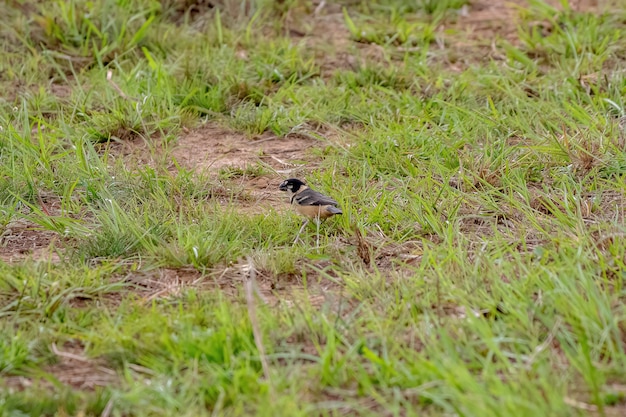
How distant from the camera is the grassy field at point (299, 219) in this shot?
3.47 m

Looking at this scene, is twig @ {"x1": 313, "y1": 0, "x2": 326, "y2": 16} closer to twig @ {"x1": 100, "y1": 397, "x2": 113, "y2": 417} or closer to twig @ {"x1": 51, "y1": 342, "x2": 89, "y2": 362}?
twig @ {"x1": 51, "y1": 342, "x2": 89, "y2": 362}

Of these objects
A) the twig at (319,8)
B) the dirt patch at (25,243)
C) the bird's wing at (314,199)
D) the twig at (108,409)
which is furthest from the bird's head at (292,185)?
the twig at (319,8)

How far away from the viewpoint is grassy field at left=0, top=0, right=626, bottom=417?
3471 mm

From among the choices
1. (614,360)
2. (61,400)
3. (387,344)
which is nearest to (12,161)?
(61,400)

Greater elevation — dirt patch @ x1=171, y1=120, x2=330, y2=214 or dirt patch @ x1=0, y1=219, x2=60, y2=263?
dirt patch @ x1=0, y1=219, x2=60, y2=263

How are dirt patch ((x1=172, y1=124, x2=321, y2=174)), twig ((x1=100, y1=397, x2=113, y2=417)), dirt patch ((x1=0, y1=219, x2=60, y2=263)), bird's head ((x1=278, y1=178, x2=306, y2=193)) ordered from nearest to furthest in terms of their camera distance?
twig ((x1=100, y1=397, x2=113, y2=417))
dirt patch ((x1=0, y1=219, x2=60, y2=263))
bird's head ((x1=278, y1=178, x2=306, y2=193))
dirt patch ((x1=172, y1=124, x2=321, y2=174))

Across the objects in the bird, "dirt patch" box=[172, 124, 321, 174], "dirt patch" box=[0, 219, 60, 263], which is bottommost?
"dirt patch" box=[172, 124, 321, 174]

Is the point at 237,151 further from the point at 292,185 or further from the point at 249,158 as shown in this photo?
the point at 292,185

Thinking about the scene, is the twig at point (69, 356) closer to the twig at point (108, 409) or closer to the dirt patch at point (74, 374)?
the dirt patch at point (74, 374)

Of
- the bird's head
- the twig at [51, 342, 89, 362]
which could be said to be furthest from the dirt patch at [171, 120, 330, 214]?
the twig at [51, 342, 89, 362]

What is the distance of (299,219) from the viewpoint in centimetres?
518

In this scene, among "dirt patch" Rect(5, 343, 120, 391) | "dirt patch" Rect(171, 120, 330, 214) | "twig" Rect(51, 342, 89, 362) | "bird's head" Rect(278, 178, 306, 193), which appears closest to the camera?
"dirt patch" Rect(5, 343, 120, 391)

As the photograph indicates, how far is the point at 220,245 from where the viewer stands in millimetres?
4723

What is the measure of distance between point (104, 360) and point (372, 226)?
1834mm
